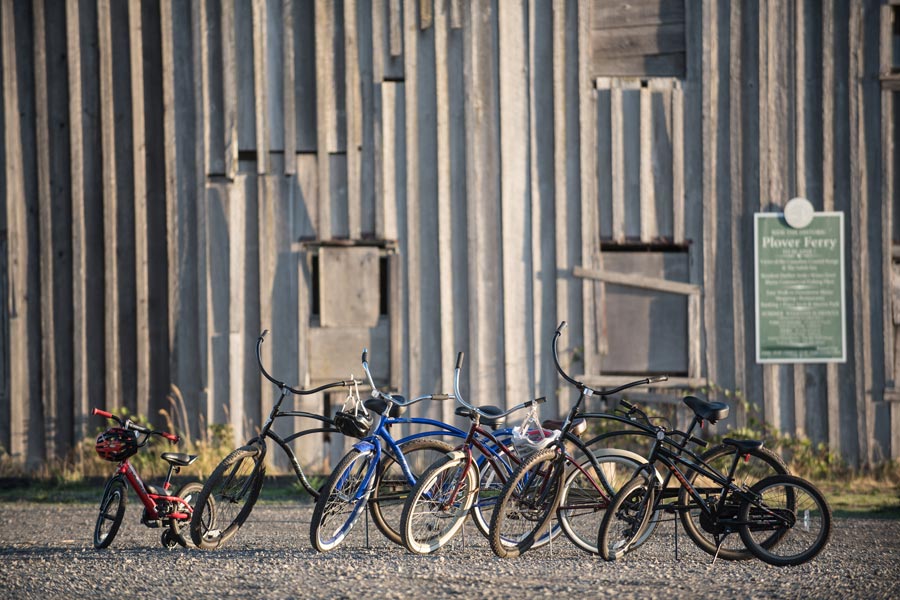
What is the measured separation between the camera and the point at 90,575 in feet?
17.3

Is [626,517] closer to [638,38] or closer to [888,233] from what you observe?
[888,233]

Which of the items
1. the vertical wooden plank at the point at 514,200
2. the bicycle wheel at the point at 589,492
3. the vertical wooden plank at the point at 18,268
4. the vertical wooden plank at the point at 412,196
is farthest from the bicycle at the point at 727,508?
the vertical wooden plank at the point at 18,268

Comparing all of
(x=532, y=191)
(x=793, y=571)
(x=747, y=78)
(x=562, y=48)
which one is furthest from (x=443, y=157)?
(x=793, y=571)

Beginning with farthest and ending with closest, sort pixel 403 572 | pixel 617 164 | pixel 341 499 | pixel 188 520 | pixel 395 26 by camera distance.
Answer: pixel 617 164 → pixel 395 26 → pixel 188 520 → pixel 341 499 → pixel 403 572

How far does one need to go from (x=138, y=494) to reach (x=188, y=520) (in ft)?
1.28

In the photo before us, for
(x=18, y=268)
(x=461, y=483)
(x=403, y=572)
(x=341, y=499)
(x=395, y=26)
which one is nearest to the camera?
(x=403, y=572)

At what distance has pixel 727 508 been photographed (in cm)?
556

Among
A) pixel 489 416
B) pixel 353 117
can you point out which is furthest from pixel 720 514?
pixel 353 117

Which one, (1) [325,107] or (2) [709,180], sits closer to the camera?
(1) [325,107]

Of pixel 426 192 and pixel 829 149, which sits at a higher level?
pixel 829 149

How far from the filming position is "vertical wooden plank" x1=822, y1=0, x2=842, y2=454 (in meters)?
9.30

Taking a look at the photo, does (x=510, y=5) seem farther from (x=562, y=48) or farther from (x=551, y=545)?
Answer: (x=551, y=545)

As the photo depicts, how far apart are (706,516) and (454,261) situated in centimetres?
438

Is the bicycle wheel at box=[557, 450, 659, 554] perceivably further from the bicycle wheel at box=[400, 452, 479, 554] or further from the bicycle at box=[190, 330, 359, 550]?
the bicycle at box=[190, 330, 359, 550]
